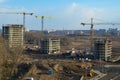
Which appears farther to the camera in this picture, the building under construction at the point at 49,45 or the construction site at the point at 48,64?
the building under construction at the point at 49,45

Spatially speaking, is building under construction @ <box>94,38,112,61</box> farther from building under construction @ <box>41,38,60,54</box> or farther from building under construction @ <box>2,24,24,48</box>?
building under construction @ <box>2,24,24,48</box>

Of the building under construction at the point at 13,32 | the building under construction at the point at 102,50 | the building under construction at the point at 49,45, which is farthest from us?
the building under construction at the point at 13,32

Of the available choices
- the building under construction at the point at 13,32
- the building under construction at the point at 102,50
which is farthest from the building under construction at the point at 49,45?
the building under construction at the point at 102,50

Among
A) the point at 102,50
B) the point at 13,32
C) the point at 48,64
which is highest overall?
the point at 13,32

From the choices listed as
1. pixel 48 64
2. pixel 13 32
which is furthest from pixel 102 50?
pixel 13 32

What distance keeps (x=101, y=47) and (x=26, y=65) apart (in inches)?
595

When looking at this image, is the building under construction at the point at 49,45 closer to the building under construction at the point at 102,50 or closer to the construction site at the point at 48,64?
the construction site at the point at 48,64

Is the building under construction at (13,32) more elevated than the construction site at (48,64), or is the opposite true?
the building under construction at (13,32)

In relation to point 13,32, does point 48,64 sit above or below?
below

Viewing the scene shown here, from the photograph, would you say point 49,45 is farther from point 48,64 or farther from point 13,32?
point 48,64

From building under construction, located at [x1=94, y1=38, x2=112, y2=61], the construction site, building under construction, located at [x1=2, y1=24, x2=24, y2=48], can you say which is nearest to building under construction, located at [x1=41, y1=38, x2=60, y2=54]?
the construction site

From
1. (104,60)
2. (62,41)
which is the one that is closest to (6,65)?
(104,60)

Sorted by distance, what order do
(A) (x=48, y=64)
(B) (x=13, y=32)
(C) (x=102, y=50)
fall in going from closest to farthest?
(A) (x=48, y=64) < (C) (x=102, y=50) < (B) (x=13, y=32)

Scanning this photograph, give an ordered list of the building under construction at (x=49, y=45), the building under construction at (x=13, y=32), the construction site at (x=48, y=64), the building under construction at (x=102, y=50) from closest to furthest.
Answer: the construction site at (x=48, y=64) → the building under construction at (x=102, y=50) → the building under construction at (x=49, y=45) → the building under construction at (x=13, y=32)
